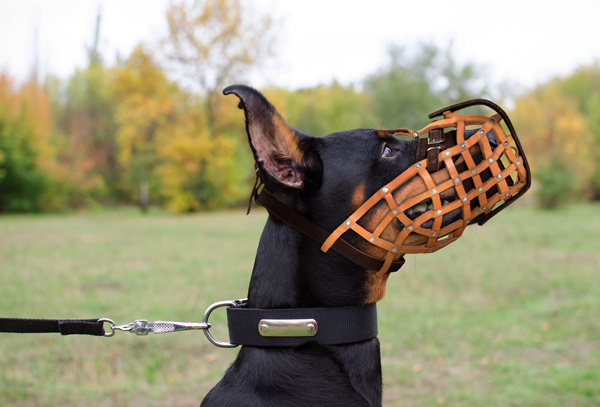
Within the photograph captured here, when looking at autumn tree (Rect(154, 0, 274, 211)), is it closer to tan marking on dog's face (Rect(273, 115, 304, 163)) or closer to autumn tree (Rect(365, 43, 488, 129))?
autumn tree (Rect(365, 43, 488, 129))

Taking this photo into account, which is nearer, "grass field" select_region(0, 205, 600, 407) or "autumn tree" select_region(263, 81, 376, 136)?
"grass field" select_region(0, 205, 600, 407)

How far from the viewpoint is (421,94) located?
110 ft

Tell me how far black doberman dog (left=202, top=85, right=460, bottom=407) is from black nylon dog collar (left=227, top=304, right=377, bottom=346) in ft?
0.15

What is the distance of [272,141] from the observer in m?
1.85

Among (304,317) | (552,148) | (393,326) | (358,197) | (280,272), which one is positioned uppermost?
(552,148)

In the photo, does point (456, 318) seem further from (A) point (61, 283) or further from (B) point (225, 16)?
(B) point (225, 16)

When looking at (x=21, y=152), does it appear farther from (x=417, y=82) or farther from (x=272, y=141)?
(x=272, y=141)

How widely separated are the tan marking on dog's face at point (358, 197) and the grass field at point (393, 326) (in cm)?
269

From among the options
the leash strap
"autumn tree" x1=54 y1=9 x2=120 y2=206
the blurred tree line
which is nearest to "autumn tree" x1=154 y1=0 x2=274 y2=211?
the blurred tree line

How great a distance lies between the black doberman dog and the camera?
1.84 metres

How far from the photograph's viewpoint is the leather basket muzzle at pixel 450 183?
1.87 meters

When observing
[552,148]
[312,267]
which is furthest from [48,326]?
[552,148]

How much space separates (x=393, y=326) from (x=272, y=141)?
454cm

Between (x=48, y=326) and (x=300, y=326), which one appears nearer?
(x=300, y=326)
